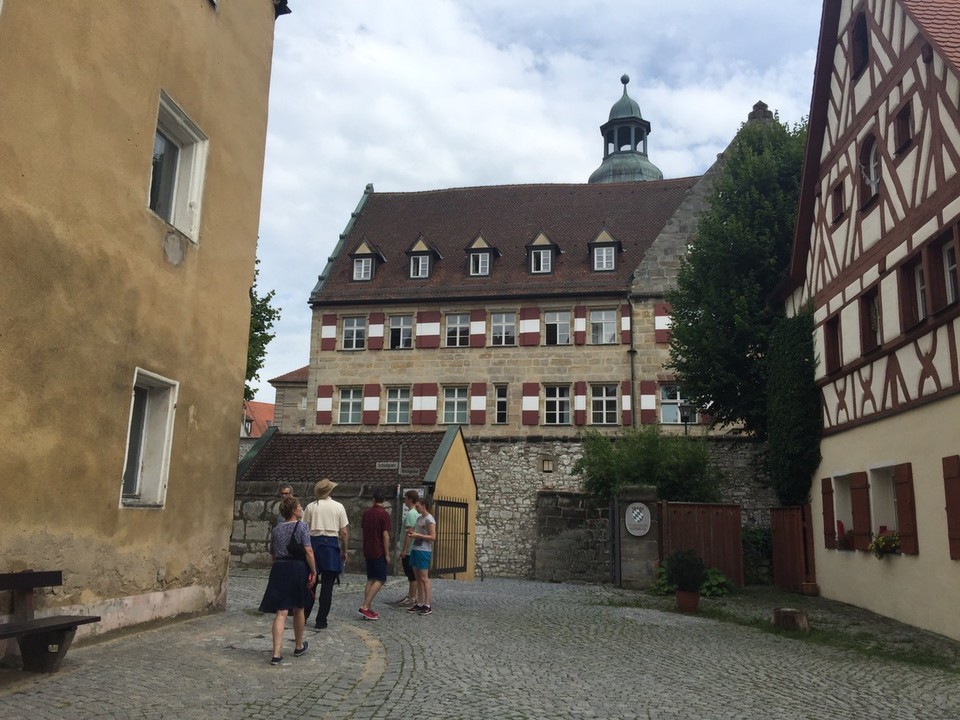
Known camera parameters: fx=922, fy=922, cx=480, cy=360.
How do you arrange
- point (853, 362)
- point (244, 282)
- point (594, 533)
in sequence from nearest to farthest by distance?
1. point (244, 282)
2. point (853, 362)
3. point (594, 533)

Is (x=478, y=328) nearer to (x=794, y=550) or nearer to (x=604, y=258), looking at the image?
(x=604, y=258)

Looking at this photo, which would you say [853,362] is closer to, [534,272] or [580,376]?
[580,376]

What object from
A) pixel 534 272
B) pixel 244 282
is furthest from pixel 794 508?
pixel 534 272

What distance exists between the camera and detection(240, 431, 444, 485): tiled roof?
18812 millimetres

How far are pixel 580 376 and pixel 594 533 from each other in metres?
11.5

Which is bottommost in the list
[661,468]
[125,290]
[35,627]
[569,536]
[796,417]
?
[35,627]

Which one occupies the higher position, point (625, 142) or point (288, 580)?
point (625, 142)

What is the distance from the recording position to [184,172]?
1061cm

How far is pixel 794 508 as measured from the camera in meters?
18.7

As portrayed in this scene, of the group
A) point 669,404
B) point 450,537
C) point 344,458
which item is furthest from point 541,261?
point 450,537

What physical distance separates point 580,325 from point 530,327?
6.16 feet

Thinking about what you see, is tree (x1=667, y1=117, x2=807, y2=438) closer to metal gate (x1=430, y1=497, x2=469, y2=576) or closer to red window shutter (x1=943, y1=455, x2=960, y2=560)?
metal gate (x1=430, y1=497, x2=469, y2=576)

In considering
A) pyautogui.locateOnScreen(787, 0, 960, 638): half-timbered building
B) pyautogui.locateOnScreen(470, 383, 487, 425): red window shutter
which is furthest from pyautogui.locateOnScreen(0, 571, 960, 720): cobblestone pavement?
pyautogui.locateOnScreen(470, 383, 487, 425): red window shutter

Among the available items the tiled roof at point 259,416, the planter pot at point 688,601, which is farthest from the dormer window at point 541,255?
the tiled roof at point 259,416
